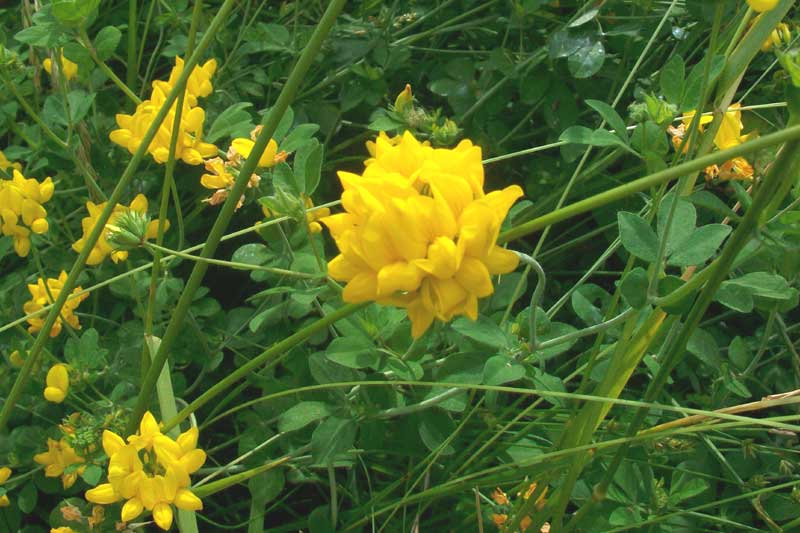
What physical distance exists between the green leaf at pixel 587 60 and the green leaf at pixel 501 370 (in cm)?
62

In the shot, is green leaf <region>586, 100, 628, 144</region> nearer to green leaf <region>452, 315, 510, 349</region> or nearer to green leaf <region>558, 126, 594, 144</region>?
green leaf <region>558, 126, 594, 144</region>

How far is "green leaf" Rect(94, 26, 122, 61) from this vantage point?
1.33 metres

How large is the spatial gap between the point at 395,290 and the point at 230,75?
108 cm

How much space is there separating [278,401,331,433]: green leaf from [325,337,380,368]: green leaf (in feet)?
0.32

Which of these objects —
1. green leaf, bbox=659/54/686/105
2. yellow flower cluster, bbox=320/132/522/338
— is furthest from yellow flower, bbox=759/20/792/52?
yellow flower cluster, bbox=320/132/522/338

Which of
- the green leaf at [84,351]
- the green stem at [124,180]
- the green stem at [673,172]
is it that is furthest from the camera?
the green leaf at [84,351]

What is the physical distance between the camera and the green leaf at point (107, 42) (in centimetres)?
133

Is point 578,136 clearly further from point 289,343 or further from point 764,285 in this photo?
point 289,343

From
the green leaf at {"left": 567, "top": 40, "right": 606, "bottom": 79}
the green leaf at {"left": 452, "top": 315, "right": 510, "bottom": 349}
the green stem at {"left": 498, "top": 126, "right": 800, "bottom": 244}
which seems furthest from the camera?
the green leaf at {"left": 567, "top": 40, "right": 606, "bottom": 79}

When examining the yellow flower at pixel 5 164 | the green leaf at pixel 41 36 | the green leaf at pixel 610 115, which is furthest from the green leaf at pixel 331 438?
the yellow flower at pixel 5 164

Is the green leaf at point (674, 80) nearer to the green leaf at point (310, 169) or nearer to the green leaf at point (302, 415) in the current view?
the green leaf at point (310, 169)

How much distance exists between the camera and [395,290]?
672mm

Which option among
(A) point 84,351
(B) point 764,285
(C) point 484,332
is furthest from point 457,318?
(A) point 84,351

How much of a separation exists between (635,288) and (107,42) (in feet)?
2.79
